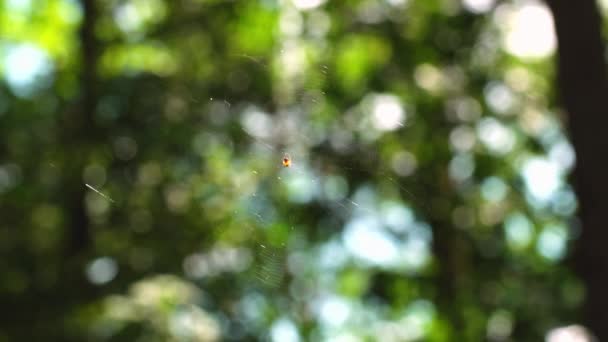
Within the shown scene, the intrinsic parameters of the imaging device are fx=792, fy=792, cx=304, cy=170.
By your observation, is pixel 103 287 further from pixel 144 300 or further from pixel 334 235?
pixel 334 235

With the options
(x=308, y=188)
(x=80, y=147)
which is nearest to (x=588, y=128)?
(x=308, y=188)

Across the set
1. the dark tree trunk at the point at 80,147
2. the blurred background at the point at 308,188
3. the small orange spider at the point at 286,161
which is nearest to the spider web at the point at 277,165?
the small orange spider at the point at 286,161

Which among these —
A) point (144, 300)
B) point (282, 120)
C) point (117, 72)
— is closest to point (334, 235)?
point (117, 72)

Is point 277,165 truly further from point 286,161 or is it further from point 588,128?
point 588,128

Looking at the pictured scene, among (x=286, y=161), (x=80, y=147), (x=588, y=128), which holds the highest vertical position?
(x=80, y=147)

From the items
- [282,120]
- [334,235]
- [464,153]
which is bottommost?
[282,120]

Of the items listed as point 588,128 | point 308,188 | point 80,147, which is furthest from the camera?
point 80,147

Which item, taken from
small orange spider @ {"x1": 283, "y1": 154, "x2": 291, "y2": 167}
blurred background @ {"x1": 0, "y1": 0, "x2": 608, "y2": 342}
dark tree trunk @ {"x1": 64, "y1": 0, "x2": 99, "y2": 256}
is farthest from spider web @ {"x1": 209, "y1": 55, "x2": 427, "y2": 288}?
dark tree trunk @ {"x1": 64, "y1": 0, "x2": 99, "y2": 256}
